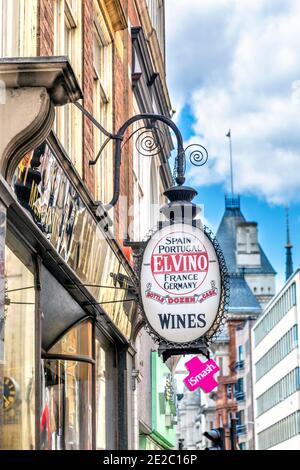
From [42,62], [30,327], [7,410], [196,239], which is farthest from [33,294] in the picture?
[42,62]

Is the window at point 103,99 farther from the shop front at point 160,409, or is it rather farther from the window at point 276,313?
the window at point 276,313

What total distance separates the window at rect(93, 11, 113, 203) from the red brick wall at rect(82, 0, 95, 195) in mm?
574

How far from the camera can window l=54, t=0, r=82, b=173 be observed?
523 inches

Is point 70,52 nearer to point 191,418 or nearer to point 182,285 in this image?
point 182,285

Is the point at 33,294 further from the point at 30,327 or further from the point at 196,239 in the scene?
the point at 196,239

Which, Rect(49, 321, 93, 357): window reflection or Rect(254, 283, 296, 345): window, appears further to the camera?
Rect(254, 283, 296, 345): window

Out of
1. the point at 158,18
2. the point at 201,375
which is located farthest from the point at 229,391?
the point at 201,375

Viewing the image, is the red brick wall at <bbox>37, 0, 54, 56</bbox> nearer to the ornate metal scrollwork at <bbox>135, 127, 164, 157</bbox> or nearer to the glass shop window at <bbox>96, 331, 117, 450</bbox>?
the ornate metal scrollwork at <bbox>135, 127, 164, 157</bbox>

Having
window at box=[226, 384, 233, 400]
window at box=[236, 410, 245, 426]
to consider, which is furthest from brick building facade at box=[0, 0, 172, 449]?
window at box=[226, 384, 233, 400]

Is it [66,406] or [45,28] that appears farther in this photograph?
[66,406]

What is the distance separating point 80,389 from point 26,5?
14.4ft

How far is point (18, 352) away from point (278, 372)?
9234cm

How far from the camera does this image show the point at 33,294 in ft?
36.1

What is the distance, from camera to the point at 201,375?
2647cm
